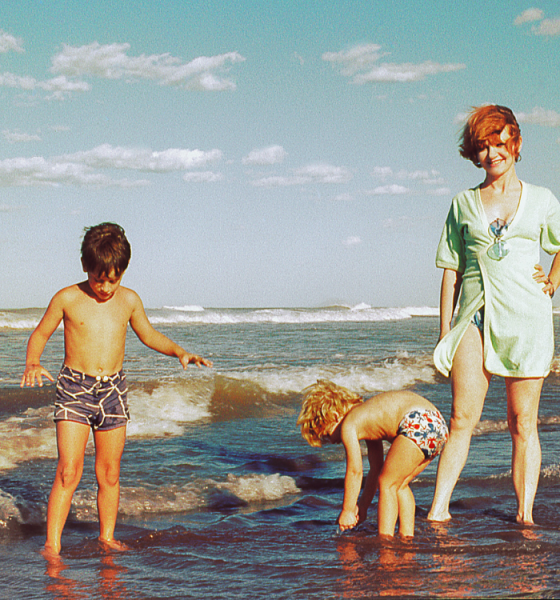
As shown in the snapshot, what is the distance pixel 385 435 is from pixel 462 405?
496mm

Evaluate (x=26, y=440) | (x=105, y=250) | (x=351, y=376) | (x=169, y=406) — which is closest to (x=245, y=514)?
(x=105, y=250)

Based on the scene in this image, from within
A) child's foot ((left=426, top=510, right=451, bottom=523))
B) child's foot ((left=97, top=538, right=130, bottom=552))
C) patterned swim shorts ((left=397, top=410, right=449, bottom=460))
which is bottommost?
child's foot ((left=97, top=538, right=130, bottom=552))

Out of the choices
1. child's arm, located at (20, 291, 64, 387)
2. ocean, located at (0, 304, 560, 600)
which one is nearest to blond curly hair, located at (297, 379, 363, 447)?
ocean, located at (0, 304, 560, 600)

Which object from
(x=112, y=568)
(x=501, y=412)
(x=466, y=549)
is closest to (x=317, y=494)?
(x=466, y=549)

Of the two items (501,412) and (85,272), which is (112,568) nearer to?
(85,272)

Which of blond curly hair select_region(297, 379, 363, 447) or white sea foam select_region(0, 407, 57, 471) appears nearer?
blond curly hair select_region(297, 379, 363, 447)

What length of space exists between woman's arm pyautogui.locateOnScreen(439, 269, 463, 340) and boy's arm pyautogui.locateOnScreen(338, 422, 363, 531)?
0.87m

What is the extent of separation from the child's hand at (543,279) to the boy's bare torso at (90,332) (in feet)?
7.95

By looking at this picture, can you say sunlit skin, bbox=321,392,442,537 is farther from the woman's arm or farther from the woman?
the woman's arm

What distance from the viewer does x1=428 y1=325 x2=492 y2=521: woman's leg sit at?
12.8ft

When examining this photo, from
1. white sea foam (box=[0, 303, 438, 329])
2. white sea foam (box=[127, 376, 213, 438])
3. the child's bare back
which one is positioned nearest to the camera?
the child's bare back

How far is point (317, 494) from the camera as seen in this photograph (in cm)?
512

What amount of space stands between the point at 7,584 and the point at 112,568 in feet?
1.63

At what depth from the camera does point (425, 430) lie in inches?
145
